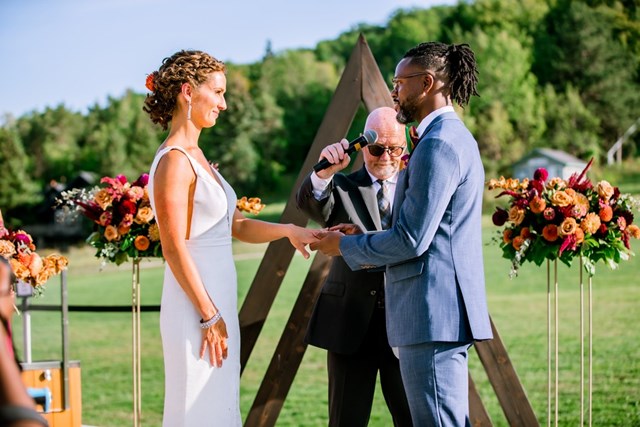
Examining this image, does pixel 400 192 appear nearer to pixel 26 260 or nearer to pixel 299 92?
pixel 26 260

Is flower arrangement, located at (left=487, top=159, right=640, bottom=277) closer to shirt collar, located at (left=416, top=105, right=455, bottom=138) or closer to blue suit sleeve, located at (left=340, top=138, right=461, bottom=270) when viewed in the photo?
shirt collar, located at (left=416, top=105, right=455, bottom=138)

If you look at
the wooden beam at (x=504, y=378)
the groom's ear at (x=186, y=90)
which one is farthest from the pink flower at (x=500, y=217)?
the groom's ear at (x=186, y=90)

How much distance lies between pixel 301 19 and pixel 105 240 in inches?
2532

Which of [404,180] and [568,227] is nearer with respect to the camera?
[404,180]

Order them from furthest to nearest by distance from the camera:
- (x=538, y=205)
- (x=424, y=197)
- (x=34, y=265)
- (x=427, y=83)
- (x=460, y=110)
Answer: (x=460, y=110)
(x=538, y=205)
(x=34, y=265)
(x=427, y=83)
(x=424, y=197)

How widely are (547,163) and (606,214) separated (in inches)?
1850

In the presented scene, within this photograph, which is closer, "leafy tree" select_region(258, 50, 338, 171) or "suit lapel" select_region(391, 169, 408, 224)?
"suit lapel" select_region(391, 169, 408, 224)

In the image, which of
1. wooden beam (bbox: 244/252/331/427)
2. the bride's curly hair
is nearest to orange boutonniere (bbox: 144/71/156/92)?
the bride's curly hair

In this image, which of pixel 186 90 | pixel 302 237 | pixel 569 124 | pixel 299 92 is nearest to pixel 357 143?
pixel 302 237

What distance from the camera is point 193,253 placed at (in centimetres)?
329

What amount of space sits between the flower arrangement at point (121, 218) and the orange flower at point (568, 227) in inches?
85.3

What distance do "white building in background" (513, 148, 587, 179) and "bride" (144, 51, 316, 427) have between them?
46.6m

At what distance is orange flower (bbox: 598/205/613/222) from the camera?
4109 mm

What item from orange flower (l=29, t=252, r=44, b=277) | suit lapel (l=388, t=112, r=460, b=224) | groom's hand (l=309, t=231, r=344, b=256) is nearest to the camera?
suit lapel (l=388, t=112, r=460, b=224)
